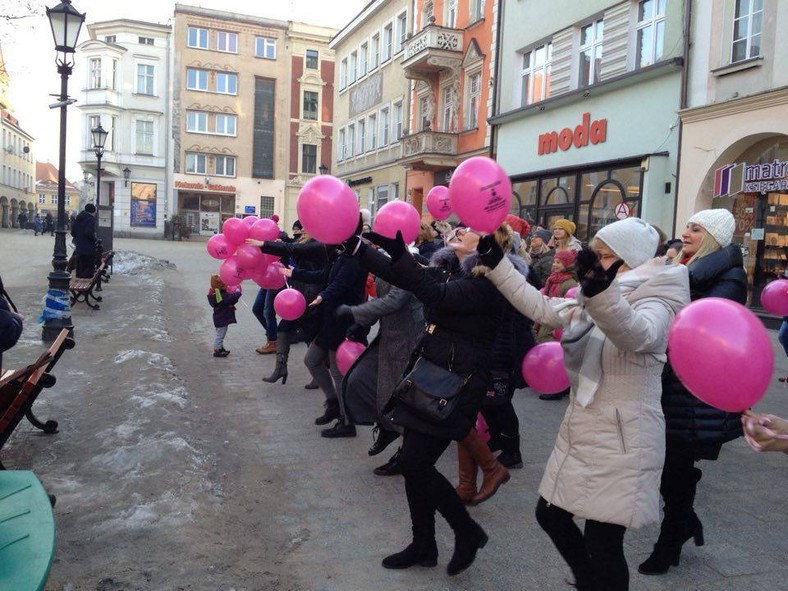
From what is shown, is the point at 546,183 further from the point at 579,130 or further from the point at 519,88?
the point at 519,88

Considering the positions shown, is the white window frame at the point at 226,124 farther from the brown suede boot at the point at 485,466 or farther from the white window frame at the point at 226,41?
the brown suede boot at the point at 485,466

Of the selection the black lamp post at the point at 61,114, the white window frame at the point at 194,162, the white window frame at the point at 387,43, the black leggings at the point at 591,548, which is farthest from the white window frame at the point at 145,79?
the black leggings at the point at 591,548

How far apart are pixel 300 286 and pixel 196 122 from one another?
48.2 m

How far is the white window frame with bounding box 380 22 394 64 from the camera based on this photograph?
97.4 ft

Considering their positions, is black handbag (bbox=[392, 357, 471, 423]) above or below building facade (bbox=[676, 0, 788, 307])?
below

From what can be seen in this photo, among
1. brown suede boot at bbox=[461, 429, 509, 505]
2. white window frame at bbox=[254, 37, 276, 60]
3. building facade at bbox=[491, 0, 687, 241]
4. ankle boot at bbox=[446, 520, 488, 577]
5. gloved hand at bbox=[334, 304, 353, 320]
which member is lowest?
ankle boot at bbox=[446, 520, 488, 577]

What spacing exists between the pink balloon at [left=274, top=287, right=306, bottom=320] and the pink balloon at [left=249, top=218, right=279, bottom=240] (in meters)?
0.58

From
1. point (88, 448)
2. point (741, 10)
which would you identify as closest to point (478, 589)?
point (88, 448)

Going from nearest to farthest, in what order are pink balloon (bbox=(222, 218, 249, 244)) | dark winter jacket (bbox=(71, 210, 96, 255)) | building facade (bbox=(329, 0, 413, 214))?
pink balloon (bbox=(222, 218, 249, 244)), dark winter jacket (bbox=(71, 210, 96, 255)), building facade (bbox=(329, 0, 413, 214))

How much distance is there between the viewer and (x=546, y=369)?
161 inches

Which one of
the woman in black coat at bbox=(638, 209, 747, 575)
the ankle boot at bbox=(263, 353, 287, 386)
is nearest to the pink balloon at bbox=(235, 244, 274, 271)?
the ankle boot at bbox=(263, 353, 287, 386)

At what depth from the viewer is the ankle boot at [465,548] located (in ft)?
11.4

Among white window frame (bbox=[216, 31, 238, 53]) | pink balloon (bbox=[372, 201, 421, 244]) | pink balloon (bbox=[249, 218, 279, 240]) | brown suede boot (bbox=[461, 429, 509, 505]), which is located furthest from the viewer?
white window frame (bbox=[216, 31, 238, 53])

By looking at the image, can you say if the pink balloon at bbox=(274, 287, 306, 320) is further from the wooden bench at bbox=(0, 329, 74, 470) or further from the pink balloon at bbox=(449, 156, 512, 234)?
the pink balloon at bbox=(449, 156, 512, 234)
